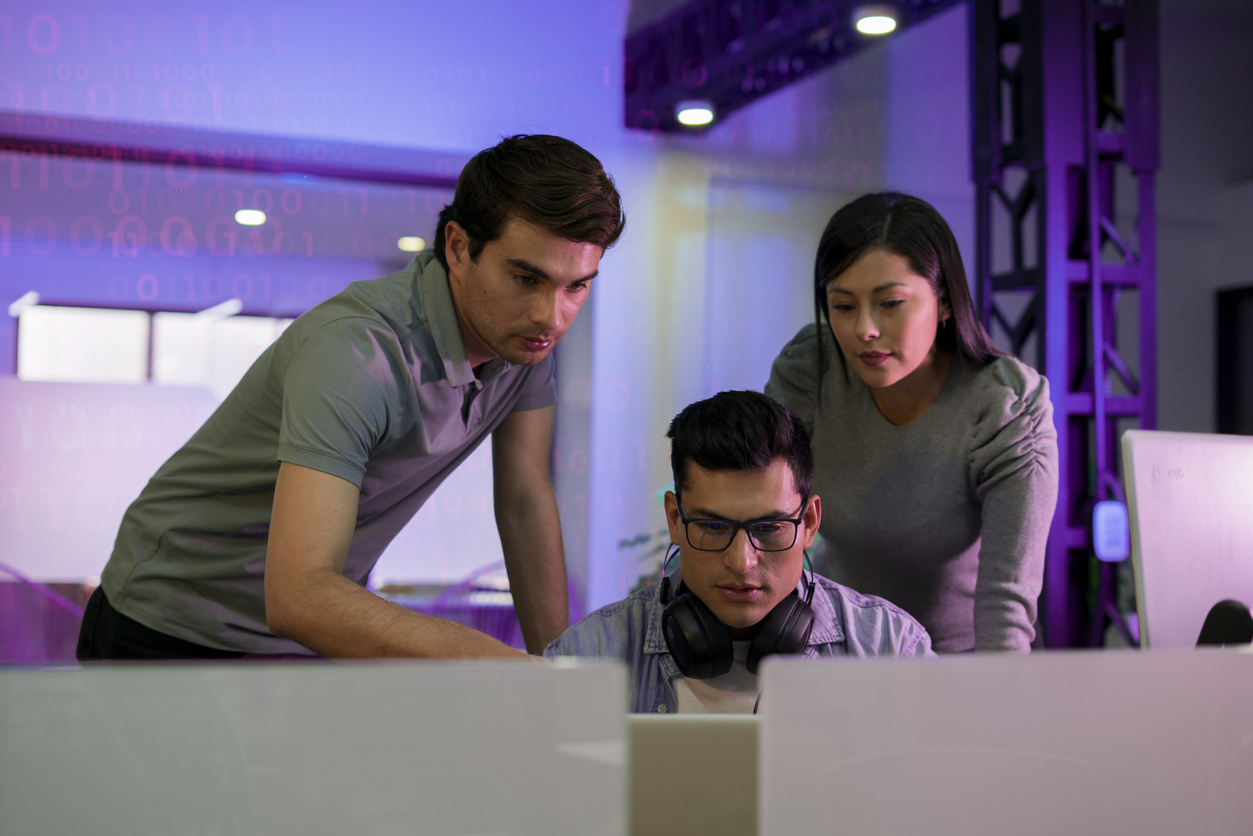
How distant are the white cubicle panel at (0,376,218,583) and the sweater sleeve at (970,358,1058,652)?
3.10 meters

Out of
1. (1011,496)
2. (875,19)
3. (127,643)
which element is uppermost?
(875,19)

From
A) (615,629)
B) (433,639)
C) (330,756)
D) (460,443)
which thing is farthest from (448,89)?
(330,756)

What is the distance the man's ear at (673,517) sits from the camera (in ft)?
4.22

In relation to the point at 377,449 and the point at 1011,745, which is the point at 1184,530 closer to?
the point at 1011,745

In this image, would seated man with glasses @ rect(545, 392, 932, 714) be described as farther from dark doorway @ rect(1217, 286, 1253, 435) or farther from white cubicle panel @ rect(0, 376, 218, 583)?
dark doorway @ rect(1217, 286, 1253, 435)

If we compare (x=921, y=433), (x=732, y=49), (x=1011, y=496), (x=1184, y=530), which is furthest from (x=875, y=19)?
(x=1184, y=530)

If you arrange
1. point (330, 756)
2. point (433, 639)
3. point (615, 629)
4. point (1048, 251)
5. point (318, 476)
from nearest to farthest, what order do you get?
point (330, 756) < point (433, 639) < point (318, 476) < point (615, 629) < point (1048, 251)

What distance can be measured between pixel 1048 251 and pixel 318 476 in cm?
287

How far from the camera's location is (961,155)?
4.41 m

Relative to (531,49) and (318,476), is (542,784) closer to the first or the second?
(318,476)

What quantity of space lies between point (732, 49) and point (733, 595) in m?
2.81

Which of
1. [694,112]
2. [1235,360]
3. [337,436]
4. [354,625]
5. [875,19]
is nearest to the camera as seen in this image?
[354,625]

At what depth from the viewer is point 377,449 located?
49.9 inches

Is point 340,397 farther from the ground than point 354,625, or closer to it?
farther from the ground
